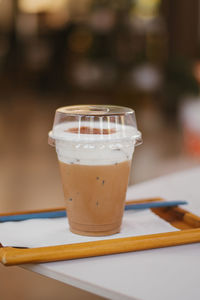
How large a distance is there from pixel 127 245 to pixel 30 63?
7.78 meters

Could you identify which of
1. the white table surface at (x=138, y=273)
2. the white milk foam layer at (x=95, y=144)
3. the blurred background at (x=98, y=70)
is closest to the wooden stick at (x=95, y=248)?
the white table surface at (x=138, y=273)

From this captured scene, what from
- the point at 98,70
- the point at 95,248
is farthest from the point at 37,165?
the point at 98,70

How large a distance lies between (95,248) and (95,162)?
15cm

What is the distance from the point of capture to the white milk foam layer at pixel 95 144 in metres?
0.79

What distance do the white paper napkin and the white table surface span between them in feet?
0.25

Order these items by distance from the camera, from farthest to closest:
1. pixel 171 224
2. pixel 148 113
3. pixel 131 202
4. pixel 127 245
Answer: pixel 148 113 → pixel 131 202 → pixel 171 224 → pixel 127 245

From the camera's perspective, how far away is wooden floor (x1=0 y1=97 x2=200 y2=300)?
181cm

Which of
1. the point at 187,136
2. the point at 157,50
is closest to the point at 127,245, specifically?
the point at 187,136

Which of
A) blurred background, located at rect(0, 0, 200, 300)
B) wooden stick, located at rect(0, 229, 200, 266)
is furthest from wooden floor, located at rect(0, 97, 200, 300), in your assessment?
wooden stick, located at rect(0, 229, 200, 266)

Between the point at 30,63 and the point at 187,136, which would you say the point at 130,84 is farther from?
the point at 187,136

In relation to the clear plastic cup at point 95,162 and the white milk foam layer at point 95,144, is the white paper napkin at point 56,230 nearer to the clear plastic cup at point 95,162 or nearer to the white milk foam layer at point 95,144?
the clear plastic cup at point 95,162

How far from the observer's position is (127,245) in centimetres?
74

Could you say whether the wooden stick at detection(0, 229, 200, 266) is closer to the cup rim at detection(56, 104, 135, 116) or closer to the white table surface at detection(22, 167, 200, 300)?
the white table surface at detection(22, 167, 200, 300)

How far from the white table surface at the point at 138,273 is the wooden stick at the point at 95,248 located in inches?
0.4
